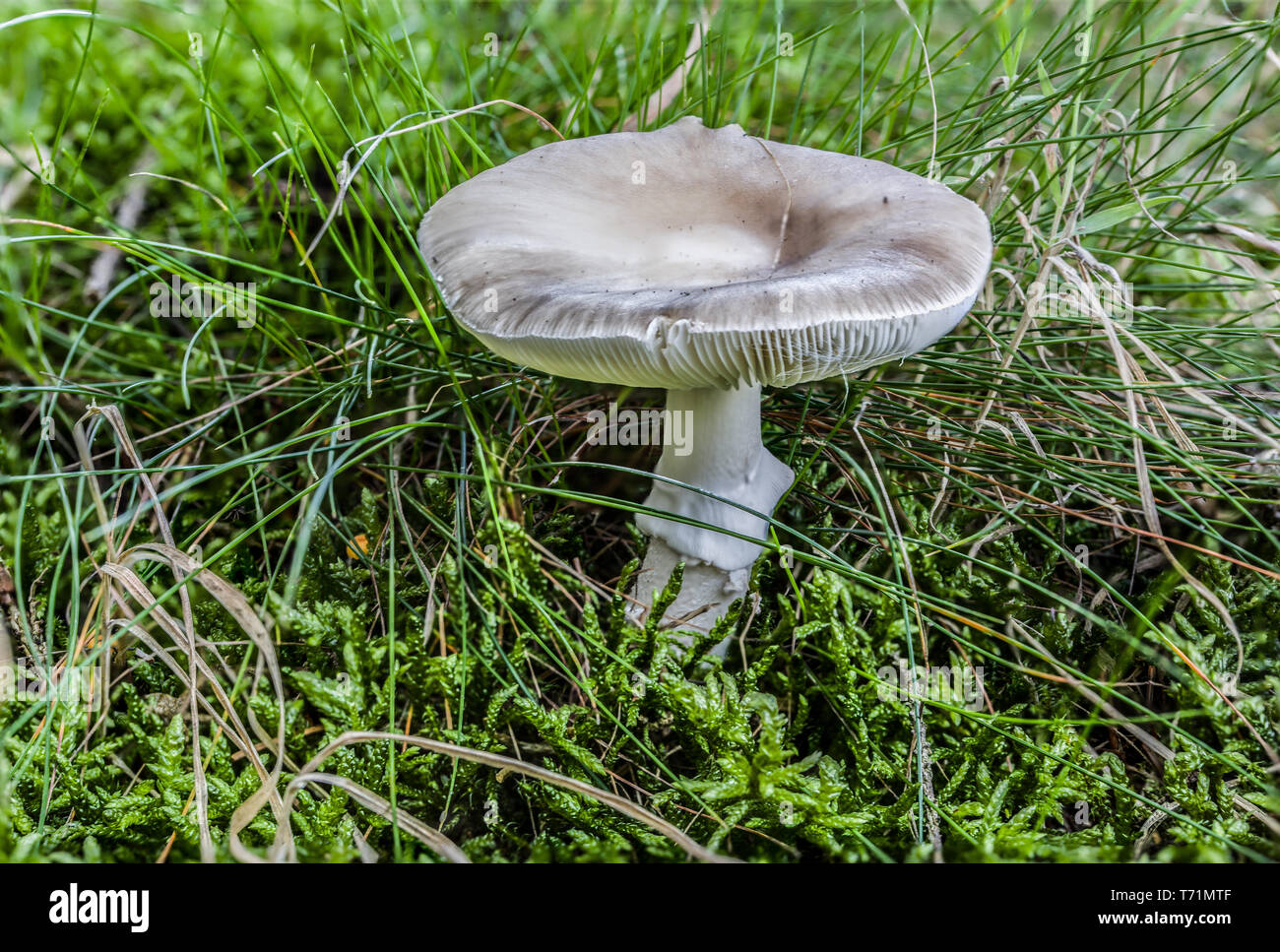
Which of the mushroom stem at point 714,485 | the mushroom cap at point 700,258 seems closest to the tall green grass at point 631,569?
the mushroom stem at point 714,485

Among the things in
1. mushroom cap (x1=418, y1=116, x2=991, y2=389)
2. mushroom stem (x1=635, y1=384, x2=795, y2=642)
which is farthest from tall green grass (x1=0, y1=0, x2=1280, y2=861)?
mushroom cap (x1=418, y1=116, x2=991, y2=389)

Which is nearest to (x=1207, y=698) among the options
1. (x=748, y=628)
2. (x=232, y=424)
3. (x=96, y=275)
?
(x=748, y=628)

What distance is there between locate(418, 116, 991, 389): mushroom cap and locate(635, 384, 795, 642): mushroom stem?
0.73ft

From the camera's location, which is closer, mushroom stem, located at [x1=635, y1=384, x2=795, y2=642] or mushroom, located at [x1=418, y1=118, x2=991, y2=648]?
mushroom, located at [x1=418, y1=118, x2=991, y2=648]

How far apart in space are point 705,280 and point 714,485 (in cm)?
49

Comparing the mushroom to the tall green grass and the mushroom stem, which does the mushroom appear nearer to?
the mushroom stem

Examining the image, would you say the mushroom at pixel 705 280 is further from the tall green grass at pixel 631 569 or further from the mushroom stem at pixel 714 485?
the tall green grass at pixel 631 569

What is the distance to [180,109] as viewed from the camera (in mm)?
3559

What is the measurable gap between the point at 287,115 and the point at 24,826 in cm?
243

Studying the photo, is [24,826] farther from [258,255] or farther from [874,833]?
[258,255]

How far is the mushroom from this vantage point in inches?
58.5

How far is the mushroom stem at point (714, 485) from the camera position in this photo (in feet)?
6.66

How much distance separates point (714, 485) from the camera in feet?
6.81

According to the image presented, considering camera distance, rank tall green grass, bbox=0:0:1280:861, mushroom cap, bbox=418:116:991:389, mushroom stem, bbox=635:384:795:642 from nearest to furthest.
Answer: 1. mushroom cap, bbox=418:116:991:389
2. tall green grass, bbox=0:0:1280:861
3. mushroom stem, bbox=635:384:795:642
